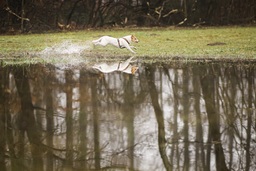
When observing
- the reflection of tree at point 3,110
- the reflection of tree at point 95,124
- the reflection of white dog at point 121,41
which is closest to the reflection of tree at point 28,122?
the reflection of tree at point 3,110

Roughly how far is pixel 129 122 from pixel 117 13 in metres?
20.7

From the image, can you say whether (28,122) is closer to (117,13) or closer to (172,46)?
(172,46)

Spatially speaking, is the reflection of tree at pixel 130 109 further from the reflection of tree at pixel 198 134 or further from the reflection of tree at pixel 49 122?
the reflection of tree at pixel 49 122

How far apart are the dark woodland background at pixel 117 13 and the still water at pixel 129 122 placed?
15950mm

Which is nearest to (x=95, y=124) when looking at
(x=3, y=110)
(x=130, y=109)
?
(x=130, y=109)

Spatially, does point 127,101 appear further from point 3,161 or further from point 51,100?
point 3,161

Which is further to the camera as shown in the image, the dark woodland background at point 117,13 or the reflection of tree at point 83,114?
the dark woodland background at point 117,13

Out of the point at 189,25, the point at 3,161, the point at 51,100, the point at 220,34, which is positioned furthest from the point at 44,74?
the point at 189,25

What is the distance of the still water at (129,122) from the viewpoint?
4.11 metres

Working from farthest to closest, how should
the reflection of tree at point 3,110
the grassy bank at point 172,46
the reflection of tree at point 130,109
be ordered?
1. the grassy bank at point 172,46
2. the reflection of tree at point 130,109
3. the reflection of tree at point 3,110

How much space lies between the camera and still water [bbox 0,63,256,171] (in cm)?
411

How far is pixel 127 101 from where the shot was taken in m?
6.75

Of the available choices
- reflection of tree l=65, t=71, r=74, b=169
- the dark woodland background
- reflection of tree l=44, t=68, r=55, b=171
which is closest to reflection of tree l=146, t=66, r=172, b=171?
reflection of tree l=65, t=71, r=74, b=169

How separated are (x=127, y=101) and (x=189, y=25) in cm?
1869
